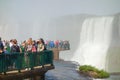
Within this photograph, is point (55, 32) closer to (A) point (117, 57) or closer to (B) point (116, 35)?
(B) point (116, 35)

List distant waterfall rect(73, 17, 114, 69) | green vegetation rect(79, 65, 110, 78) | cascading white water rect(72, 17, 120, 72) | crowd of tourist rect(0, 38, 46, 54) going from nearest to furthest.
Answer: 1. crowd of tourist rect(0, 38, 46, 54)
2. green vegetation rect(79, 65, 110, 78)
3. cascading white water rect(72, 17, 120, 72)
4. distant waterfall rect(73, 17, 114, 69)

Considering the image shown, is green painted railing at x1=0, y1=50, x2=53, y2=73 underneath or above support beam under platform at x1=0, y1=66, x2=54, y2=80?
above

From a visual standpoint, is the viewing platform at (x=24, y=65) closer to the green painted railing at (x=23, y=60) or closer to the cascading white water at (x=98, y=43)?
the green painted railing at (x=23, y=60)

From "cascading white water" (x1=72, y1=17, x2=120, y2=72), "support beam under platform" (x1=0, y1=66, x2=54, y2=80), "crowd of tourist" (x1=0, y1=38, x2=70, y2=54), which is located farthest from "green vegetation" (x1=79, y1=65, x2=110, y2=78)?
"cascading white water" (x1=72, y1=17, x2=120, y2=72)

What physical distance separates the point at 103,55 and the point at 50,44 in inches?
466

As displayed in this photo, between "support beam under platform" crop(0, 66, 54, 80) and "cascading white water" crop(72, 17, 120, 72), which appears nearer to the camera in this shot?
"support beam under platform" crop(0, 66, 54, 80)

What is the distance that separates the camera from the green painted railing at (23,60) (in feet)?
39.7

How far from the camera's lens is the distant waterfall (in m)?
43.2

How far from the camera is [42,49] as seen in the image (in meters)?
14.6

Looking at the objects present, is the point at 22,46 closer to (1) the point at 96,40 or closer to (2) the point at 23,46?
(2) the point at 23,46

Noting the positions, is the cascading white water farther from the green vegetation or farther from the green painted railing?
the green painted railing

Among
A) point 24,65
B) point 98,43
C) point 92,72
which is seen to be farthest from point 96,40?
point 24,65

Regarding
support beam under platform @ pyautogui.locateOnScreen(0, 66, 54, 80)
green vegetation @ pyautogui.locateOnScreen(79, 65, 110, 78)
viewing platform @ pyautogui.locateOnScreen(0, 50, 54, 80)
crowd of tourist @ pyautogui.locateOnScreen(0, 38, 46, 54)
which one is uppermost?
crowd of tourist @ pyautogui.locateOnScreen(0, 38, 46, 54)

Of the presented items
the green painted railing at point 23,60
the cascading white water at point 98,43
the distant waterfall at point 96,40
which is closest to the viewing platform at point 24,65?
the green painted railing at point 23,60
